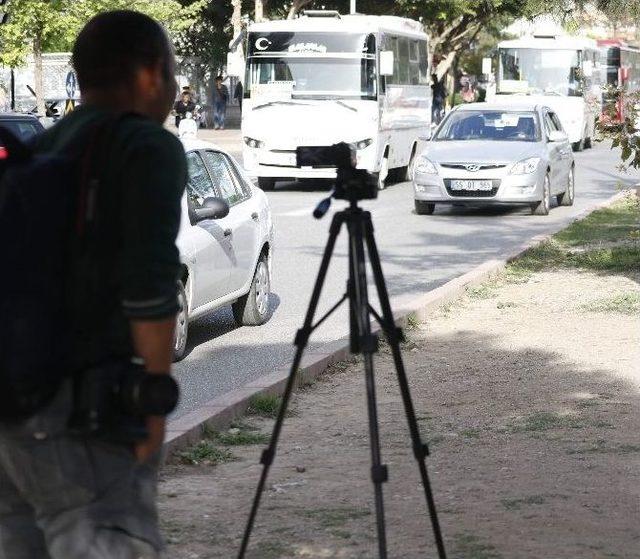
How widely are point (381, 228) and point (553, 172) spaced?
3.39 metres

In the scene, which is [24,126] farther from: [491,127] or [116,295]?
[116,295]

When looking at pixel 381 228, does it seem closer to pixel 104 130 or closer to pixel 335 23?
pixel 335 23

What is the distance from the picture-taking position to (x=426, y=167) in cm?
2128

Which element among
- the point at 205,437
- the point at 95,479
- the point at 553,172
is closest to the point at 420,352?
the point at 205,437

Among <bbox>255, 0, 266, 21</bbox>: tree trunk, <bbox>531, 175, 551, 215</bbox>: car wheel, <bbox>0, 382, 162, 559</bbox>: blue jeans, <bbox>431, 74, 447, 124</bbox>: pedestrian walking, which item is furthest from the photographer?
<bbox>431, 74, 447, 124</bbox>: pedestrian walking

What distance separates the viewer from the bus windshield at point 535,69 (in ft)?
138

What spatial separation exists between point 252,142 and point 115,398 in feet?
75.9

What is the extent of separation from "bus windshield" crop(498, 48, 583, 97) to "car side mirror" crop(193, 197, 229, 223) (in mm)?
32496

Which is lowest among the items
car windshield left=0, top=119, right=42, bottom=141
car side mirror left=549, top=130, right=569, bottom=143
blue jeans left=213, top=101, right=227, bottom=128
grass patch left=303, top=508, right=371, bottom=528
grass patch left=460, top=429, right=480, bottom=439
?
blue jeans left=213, top=101, right=227, bottom=128

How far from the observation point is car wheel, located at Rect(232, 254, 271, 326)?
1143 centimetres

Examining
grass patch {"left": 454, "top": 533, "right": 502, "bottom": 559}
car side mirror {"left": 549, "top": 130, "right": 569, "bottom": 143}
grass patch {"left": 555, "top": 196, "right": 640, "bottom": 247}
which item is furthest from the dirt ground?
car side mirror {"left": 549, "top": 130, "right": 569, "bottom": 143}

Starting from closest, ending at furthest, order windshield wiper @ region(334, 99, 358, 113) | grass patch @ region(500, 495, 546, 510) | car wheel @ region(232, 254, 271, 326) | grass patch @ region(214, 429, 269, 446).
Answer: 1. grass patch @ region(500, 495, 546, 510)
2. grass patch @ region(214, 429, 269, 446)
3. car wheel @ region(232, 254, 271, 326)
4. windshield wiper @ region(334, 99, 358, 113)

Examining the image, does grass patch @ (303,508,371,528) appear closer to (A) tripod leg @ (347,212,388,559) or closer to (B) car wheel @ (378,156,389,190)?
(A) tripod leg @ (347,212,388,559)

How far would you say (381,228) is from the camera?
65.1 ft
